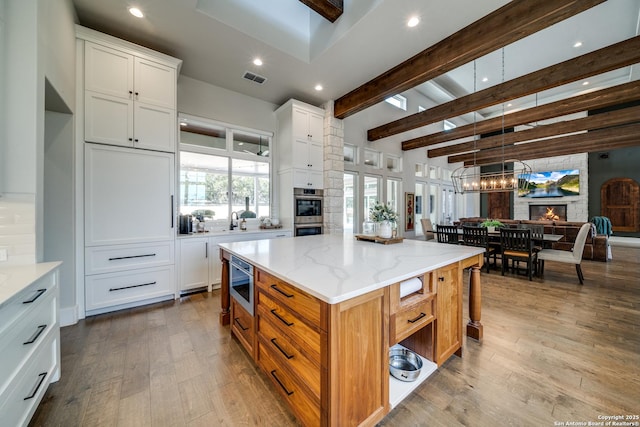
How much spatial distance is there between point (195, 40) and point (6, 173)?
2.42 meters

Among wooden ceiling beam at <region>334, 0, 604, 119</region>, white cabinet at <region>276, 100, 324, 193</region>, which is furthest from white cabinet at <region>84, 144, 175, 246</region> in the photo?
wooden ceiling beam at <region>334, 0, 604, 119</region>

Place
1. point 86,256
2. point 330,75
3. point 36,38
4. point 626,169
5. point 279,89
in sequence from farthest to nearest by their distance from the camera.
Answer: point 626,169
point 279,89
point 330,75
point 86,256
point 36,38

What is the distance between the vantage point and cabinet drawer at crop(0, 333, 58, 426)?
106 cm

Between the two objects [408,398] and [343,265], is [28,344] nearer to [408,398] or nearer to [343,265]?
[343,265]

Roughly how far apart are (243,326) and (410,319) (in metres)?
1.33

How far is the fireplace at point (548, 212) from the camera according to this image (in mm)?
9125

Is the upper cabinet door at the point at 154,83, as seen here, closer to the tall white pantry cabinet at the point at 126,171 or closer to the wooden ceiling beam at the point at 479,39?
the tall white pantry cabinet at the point at 126,171

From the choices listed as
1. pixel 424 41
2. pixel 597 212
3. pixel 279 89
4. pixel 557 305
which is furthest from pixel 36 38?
pixel 597 212

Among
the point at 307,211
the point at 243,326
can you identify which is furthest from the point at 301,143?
the point at 243,326

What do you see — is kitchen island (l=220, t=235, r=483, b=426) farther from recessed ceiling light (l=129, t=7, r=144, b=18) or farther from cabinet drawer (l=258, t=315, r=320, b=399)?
recessed ceiling light (l=129, t=7, r=144, b=18)

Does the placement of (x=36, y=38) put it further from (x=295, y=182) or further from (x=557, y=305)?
(x=557, y=305)

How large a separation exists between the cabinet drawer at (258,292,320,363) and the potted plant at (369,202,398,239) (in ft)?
4.54

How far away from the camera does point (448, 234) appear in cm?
490

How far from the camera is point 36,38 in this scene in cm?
165
